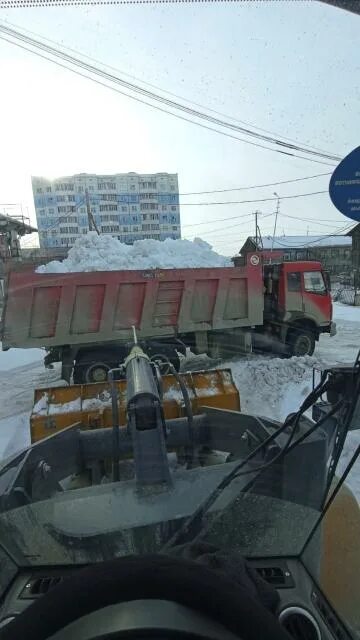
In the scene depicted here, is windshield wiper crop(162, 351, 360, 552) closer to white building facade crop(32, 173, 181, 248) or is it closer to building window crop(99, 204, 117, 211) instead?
white building facade crop(32, 173, 181, 248)

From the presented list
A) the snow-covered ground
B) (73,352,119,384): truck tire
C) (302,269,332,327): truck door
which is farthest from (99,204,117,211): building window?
(73,352,119,384): truck tire

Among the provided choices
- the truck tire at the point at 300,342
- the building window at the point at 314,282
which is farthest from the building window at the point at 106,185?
the truck tire at the point at 300,342

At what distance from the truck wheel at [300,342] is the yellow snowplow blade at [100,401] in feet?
20.4

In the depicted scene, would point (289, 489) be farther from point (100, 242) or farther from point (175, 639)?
point (100, 242)

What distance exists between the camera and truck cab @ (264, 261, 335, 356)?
10.3 m

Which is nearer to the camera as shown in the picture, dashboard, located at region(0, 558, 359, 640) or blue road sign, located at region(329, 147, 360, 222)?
dashboard, located at region(0, 558, 359, 640)

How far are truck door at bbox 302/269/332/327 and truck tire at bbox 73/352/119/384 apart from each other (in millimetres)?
4874

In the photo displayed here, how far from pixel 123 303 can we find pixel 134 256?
2009mm

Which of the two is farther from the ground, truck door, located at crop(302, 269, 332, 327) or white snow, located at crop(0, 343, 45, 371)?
truck door, located at crop(302, 269, 332, 327)

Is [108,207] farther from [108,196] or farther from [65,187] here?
[65,187]

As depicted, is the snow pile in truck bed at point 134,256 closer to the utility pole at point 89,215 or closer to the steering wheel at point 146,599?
the utility pole at point 89,215

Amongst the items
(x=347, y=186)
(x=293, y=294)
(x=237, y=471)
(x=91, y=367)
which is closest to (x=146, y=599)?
(x=237, y=471)

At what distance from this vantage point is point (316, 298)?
34.4 ft

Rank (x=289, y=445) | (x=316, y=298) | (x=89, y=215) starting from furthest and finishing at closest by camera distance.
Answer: (x=89, y=215) → (x=316, y=298) → (x=289, y=445)
